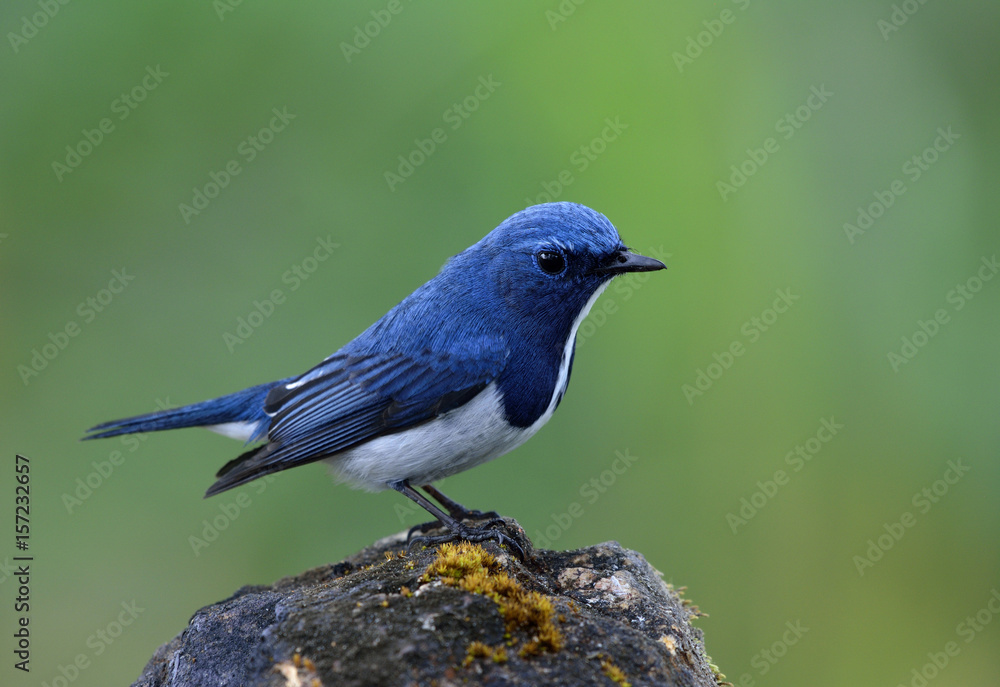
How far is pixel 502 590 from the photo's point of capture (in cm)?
328

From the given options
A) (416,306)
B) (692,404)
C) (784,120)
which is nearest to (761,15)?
(784,120)

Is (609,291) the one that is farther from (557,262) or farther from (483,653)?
(483,653)

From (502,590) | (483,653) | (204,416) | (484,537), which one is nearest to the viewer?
(483,653)

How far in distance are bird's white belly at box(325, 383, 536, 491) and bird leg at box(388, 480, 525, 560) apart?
87 mm

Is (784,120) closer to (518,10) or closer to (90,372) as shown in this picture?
(518,10)

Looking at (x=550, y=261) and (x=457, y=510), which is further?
(x=457, y=510)

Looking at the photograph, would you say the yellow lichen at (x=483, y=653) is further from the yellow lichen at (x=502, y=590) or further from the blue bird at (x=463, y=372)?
the blue bird at (x=463, y=372)

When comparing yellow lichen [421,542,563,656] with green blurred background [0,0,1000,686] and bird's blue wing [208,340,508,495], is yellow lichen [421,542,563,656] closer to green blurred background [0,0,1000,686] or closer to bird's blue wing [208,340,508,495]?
bird's blue wing [208,340,508,495]

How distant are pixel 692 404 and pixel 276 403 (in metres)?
3.37

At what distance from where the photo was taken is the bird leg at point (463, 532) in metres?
4.28

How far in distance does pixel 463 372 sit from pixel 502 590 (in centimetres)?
164

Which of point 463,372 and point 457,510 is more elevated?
point 463,372

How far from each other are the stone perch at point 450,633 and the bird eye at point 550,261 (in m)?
1.56

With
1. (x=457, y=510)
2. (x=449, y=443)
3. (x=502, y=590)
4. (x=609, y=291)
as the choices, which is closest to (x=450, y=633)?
(x=502, y=590)
